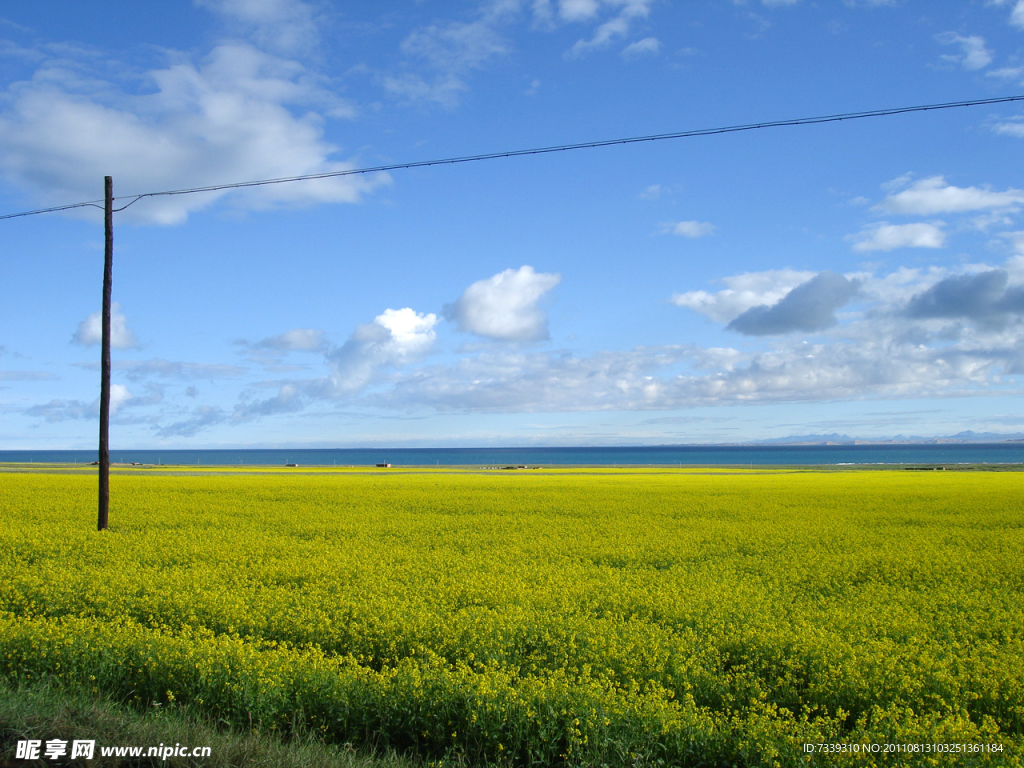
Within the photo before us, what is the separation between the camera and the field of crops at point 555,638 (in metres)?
4.87

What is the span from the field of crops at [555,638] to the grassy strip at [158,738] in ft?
1.15

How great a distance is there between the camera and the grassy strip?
4.37 metres

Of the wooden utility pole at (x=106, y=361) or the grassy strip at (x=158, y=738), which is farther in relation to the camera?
the wooden utility pole at (x=106, y=361)

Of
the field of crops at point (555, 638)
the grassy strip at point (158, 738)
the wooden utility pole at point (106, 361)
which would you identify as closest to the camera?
the grassy strip at point (158, 738)

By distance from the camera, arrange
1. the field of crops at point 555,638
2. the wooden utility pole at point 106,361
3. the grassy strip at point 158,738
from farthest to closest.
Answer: the wooden utility pole at point 106,361 < the field of crops at point 555,638 < the grassy strip at point 158,738

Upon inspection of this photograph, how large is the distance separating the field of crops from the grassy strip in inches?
13.8

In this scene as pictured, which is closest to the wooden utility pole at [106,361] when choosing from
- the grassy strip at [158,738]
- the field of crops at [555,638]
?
the field of crops at [555,638]

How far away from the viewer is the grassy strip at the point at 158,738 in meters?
4.37

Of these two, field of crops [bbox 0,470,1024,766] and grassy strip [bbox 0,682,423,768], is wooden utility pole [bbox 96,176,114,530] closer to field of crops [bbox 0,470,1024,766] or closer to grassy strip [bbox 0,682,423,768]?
field of crops [bbox 0,470,1024,766]

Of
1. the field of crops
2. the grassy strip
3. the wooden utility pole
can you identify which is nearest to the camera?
the grassy strip

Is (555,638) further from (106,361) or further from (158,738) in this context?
(106,361)

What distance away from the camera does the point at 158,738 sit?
4.55 metres

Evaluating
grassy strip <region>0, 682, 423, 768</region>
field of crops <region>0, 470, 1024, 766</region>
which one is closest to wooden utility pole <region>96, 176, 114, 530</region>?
field of crops <region>0, 470, 1024, 766</region>

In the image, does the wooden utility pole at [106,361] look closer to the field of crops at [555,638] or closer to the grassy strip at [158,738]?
the field of crops at [555,638]
